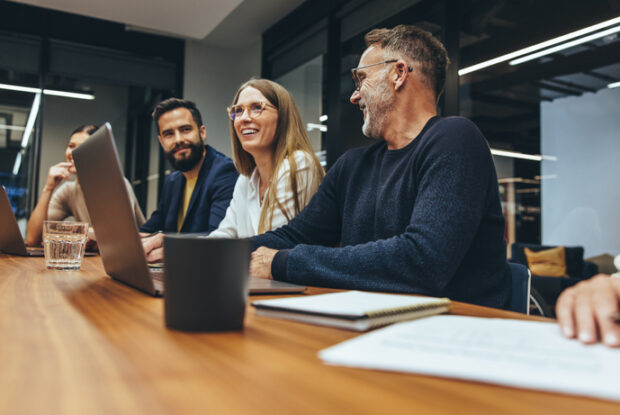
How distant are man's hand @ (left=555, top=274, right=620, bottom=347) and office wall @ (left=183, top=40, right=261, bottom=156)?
535 centimetres

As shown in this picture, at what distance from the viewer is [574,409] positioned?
11.8 inches

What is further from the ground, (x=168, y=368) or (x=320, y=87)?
(x=320, y=87)

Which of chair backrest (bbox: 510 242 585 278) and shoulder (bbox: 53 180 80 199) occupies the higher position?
shoulder (bbox: 53 180 80 199)

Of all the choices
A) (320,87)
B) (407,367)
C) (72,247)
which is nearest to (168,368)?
(407,367)

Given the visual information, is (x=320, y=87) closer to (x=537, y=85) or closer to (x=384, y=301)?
(x=537, y=85)

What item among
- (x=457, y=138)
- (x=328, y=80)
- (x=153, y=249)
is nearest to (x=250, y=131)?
(x=153, y=249)

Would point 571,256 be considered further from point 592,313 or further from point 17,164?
point 17,164

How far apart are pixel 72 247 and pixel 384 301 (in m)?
0.87

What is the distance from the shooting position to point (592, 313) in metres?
0.48

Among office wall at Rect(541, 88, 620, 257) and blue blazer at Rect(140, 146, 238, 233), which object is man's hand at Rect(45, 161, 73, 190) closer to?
blue blazer at Rect(140, 146, 238, 233)

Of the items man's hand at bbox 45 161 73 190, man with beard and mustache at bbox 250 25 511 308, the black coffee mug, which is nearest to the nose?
A: man with beard and mustache at bbox 250 25 511 308

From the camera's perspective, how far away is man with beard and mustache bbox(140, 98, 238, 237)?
254cm

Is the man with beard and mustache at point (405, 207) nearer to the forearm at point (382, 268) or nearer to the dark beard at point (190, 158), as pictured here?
the forearm at point (382, 268)

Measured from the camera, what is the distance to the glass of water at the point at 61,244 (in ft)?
3.71
